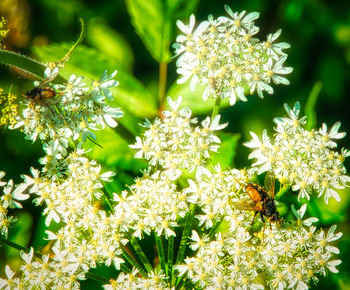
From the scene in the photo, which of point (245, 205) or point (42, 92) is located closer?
point (42, 92)

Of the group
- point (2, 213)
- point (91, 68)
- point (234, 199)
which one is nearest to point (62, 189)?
point (2, 213)

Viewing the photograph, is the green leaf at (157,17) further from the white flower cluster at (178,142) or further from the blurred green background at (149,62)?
the white flower cluster at (178,142)

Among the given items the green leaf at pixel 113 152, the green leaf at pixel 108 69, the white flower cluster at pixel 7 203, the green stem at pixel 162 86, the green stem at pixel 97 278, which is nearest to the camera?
the green stem at pixel 97 278

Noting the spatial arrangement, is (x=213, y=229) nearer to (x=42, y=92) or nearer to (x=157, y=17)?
(x=42, y=92)

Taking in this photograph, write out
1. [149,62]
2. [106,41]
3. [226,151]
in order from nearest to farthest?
[226,151] → [106,41] → [149,62]

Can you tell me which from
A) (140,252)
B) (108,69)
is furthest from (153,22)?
(140,252)

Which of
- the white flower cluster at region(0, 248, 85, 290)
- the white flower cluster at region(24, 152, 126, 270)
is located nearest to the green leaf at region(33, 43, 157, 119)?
the white flower cluster at region(24, 152, 126, 270)

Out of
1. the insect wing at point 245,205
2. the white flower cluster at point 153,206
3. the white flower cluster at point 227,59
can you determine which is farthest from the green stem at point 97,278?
the white flower cluster at point 227,59

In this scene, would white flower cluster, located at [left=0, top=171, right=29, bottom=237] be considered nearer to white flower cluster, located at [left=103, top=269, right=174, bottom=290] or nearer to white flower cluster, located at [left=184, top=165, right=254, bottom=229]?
white flower cluster, located at [left=103, top=269, right=174, bottom=290]
